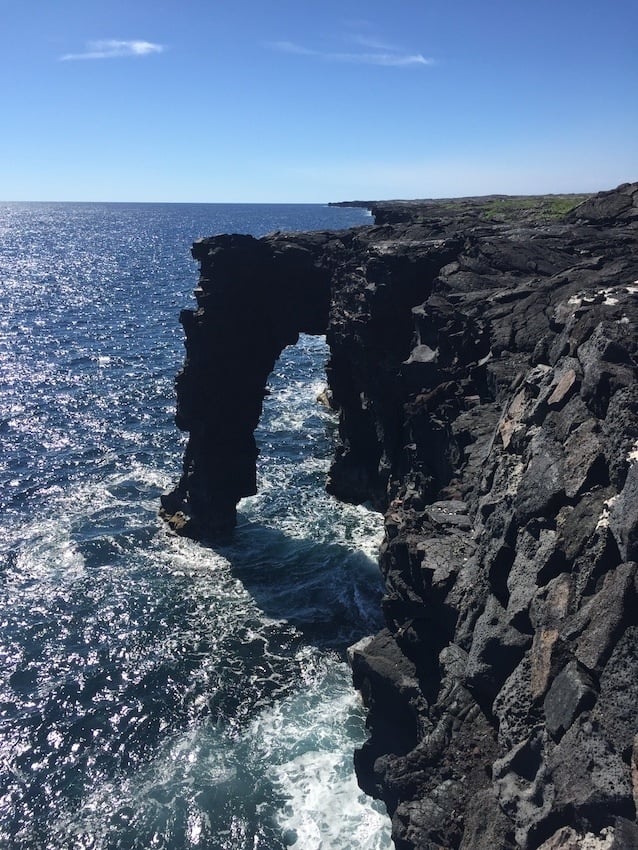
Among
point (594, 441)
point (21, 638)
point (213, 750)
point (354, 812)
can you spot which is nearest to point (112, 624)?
point (21, 638)

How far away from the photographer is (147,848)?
2439 centimetres

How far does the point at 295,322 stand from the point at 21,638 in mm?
30782

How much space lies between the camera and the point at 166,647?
35594 millimetres

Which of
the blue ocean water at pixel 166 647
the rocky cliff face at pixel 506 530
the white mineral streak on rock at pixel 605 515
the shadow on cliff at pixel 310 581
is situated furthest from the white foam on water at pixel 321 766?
the white mineral streak on rock at pixel 605 515

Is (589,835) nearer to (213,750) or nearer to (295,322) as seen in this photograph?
(213,750)

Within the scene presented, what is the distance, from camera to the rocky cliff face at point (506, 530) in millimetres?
12883

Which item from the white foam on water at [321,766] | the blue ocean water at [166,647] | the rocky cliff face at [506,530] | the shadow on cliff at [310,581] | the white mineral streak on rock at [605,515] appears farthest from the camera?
the shadow on cliff at [310,581]

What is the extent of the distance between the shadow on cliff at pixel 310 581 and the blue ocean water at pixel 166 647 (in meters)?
0.13

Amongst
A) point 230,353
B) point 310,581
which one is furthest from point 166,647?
point 230,353

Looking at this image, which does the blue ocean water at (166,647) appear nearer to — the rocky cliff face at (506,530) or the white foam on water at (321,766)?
the white foam on water at (321,766)

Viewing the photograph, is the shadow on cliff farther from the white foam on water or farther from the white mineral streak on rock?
the white mineral streak on rock

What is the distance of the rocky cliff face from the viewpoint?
12.9 metres

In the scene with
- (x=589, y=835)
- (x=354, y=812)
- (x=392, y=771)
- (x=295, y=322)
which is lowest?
(x=354, y=812)

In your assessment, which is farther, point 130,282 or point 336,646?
point 130,282
